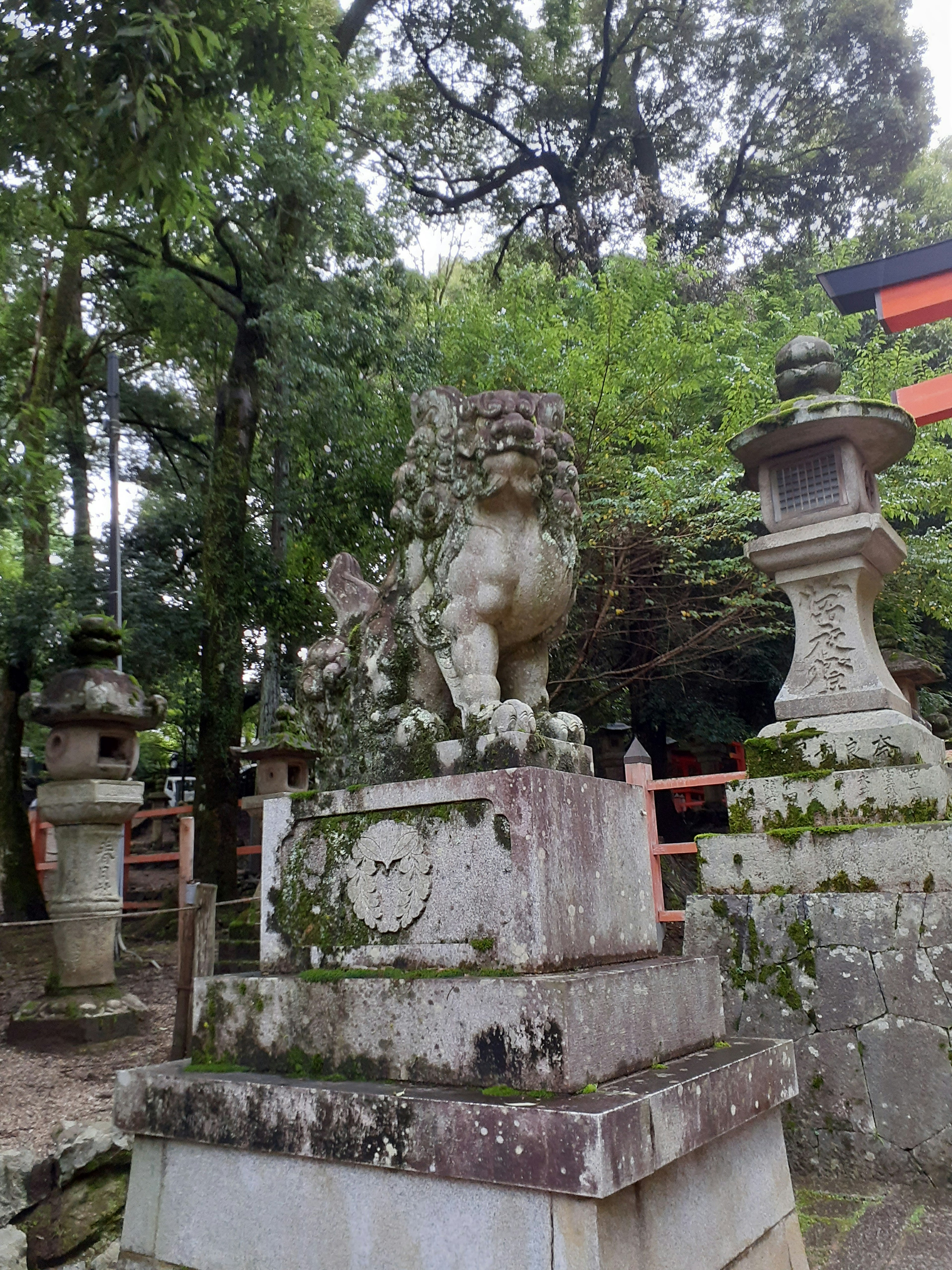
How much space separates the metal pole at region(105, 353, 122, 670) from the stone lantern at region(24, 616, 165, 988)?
5.50 ft

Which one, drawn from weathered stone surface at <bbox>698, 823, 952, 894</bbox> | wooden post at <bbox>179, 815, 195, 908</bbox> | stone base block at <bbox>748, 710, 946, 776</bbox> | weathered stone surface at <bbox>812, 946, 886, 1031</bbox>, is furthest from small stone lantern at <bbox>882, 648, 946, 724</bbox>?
wooden post at <bbox>179, 815, 195, 908</bbox>

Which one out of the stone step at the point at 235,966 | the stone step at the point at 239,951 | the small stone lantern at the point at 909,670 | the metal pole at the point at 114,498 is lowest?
the stone step at the point at 235,966

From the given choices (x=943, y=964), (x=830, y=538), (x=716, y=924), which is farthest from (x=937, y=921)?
(x=830, y=538)

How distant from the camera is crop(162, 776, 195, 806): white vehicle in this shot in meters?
17.1

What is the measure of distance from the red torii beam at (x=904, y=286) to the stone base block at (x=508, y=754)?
7.33 metres

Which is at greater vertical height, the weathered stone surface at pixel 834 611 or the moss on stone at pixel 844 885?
the weathered stone surface at pixel 834 611

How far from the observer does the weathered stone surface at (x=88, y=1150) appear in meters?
3.93

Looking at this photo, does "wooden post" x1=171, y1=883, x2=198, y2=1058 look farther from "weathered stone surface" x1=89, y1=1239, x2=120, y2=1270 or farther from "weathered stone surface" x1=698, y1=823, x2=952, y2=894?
"weathered stone surface" x1=698, y1=823, x2=952, y2=894

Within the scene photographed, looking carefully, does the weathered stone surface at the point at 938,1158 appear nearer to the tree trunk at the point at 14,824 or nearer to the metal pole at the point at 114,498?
the metal pole at the point at 114,498

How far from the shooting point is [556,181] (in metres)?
17.3

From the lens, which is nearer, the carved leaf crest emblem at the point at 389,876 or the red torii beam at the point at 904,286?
the carved leaf crest emblem at the point at 389,876

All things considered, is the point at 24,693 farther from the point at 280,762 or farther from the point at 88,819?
the point at 88,819

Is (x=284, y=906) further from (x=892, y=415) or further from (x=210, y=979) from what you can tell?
(x=892, y=415)

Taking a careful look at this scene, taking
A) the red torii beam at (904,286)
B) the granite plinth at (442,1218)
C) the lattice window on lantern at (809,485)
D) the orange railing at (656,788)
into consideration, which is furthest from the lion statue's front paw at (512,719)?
the red torii beam at (904,286)
